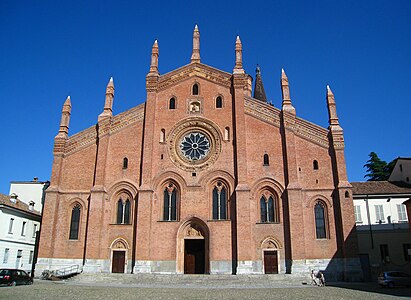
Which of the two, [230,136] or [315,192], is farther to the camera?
[230,136]

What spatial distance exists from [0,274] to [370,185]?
2966 cm

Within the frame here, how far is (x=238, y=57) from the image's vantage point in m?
32.9

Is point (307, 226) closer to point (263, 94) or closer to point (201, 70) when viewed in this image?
point (201, 70)

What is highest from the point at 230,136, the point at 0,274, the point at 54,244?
the point at 230,136

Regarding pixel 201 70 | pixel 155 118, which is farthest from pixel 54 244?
pixel 201 70

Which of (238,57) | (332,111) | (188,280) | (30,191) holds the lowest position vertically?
(188,280)

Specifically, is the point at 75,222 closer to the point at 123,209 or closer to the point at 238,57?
the point at 123,209

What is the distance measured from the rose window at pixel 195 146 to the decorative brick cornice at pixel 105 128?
14.5 feet

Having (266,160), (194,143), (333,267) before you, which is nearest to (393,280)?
(333,267)

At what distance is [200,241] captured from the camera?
29.0 metres

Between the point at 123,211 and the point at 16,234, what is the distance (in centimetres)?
1005

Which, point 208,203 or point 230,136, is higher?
point 230,136

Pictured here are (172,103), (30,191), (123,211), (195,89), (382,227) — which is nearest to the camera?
(123,211)

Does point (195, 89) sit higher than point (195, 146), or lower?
higher
